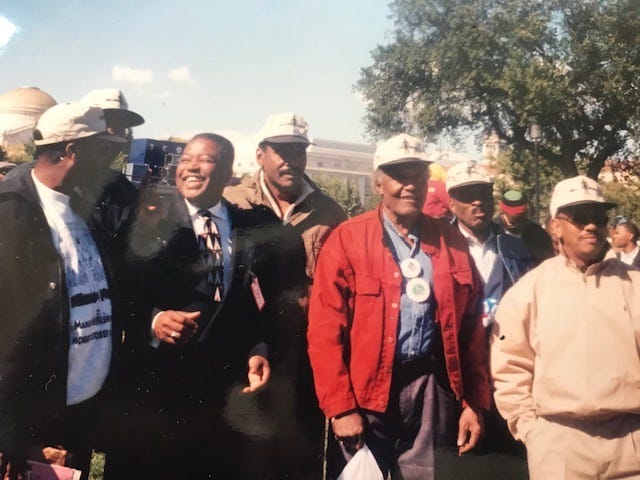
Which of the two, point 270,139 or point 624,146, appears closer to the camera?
point 270,139

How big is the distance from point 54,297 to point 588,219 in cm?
209

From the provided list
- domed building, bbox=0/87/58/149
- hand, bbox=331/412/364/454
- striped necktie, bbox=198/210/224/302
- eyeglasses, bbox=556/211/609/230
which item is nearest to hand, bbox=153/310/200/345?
striped necktie, bbox=198/210/224/302

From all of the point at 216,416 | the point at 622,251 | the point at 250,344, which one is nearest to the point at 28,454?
the point at 216,416

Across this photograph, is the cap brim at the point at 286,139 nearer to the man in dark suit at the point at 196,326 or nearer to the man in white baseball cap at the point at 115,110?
the man in dark suit at the point at 196,326

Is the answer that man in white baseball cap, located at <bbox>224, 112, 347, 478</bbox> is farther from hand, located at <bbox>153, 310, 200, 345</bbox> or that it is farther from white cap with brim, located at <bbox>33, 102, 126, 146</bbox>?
white cap with brim, located at <bbox>33, 102, 126, 146</bbox>

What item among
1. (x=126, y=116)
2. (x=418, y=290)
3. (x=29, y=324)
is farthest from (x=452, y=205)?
(x=29, y=324)

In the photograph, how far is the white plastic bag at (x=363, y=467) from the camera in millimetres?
2670

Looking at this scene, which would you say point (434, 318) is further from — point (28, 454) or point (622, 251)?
point (622, 251)

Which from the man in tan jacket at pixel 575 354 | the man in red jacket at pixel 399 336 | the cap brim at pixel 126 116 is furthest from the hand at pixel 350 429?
the cap brim at pixel 126 116

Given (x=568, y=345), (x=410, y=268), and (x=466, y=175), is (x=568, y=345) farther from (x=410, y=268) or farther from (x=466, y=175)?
(x=466, y=175)

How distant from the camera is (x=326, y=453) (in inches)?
124

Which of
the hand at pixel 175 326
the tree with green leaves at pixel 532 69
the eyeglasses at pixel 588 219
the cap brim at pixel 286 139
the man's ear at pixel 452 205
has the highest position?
the tree with green leaves at pixel 532 69

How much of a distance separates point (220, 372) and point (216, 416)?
21 centimetres

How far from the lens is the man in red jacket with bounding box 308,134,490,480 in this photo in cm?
269
